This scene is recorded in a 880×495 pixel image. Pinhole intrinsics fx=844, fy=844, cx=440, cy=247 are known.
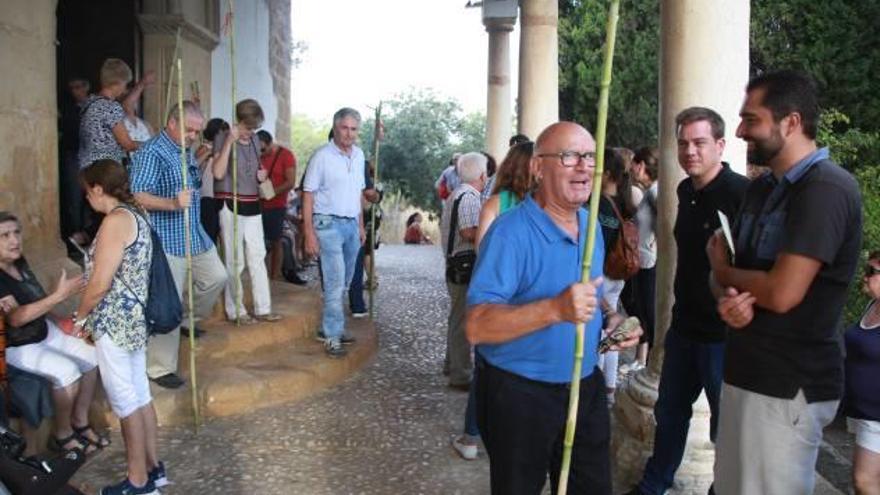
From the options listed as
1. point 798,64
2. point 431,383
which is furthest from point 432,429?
point 798,64

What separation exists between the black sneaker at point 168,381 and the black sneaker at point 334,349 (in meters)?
1.12

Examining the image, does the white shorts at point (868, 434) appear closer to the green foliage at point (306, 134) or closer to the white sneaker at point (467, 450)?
the white sneaker at point (467, 450)

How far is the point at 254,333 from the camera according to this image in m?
5.73

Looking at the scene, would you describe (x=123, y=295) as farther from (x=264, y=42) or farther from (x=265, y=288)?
(x=264, y=42)

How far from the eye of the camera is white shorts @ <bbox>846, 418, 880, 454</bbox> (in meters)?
3.21

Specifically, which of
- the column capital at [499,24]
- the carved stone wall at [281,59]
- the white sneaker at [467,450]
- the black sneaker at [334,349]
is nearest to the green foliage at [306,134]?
the carved stone wall at [281,59]

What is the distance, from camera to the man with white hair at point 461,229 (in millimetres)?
Answer: 4844

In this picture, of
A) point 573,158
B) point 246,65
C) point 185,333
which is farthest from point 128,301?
point 246,65

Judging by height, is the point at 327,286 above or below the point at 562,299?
below

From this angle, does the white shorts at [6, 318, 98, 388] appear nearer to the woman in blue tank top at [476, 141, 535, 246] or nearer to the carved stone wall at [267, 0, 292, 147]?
the woman in blue tank top at [476, 141, 535, 246]

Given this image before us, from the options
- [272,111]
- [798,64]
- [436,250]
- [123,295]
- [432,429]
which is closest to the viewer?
[123,295]

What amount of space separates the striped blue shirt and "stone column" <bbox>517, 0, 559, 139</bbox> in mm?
4617

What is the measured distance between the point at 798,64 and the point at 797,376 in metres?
10.0

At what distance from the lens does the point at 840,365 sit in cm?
238
